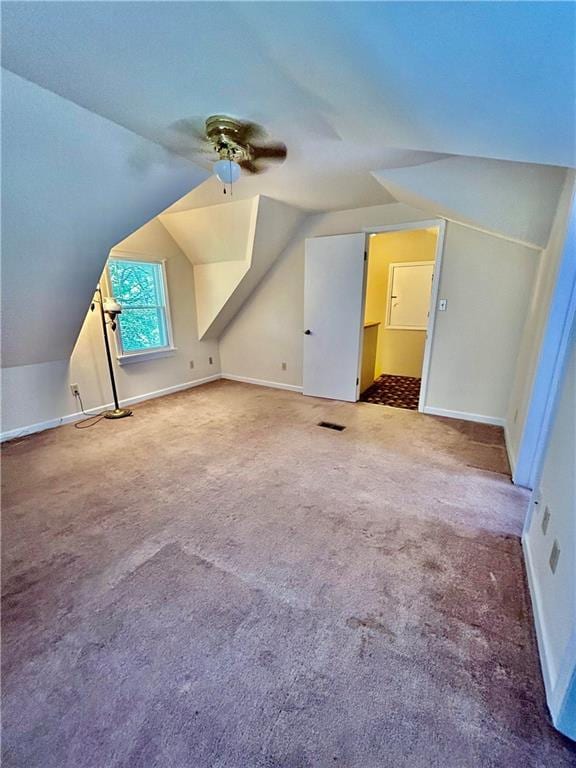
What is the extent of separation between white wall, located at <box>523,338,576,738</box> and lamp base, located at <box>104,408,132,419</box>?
3.86 meters

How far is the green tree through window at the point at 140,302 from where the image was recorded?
3.89m

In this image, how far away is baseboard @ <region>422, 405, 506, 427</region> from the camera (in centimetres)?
340

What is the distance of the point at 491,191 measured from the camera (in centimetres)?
238

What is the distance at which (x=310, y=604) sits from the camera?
144 centimetres

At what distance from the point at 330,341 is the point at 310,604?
317cm

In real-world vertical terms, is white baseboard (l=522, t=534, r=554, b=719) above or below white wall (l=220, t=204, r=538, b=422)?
below

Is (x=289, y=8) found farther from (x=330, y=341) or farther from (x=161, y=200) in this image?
(x=330, y=341)

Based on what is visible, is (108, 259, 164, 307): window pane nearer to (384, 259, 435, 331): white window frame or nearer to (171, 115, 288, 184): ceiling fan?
(171, 115, 288, 184): ceiling fan

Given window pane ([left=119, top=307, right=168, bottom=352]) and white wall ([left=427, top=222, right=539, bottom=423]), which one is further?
window pane ([left=119, top=307, right=168, bottom=352])

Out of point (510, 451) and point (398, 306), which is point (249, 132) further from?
point (398, 306)

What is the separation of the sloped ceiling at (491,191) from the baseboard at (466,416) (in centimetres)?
175

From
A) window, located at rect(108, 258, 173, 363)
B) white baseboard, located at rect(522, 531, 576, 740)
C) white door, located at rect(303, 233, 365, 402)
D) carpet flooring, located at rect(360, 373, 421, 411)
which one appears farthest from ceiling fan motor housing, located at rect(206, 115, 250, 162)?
carpet flooring, located at rect(360, 373, 421, 411)

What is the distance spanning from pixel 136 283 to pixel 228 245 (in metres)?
1.29

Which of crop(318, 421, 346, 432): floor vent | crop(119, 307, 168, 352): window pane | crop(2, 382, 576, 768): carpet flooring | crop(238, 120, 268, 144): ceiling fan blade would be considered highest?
crop(238, 120, 268, 144): ceiling fan blade
